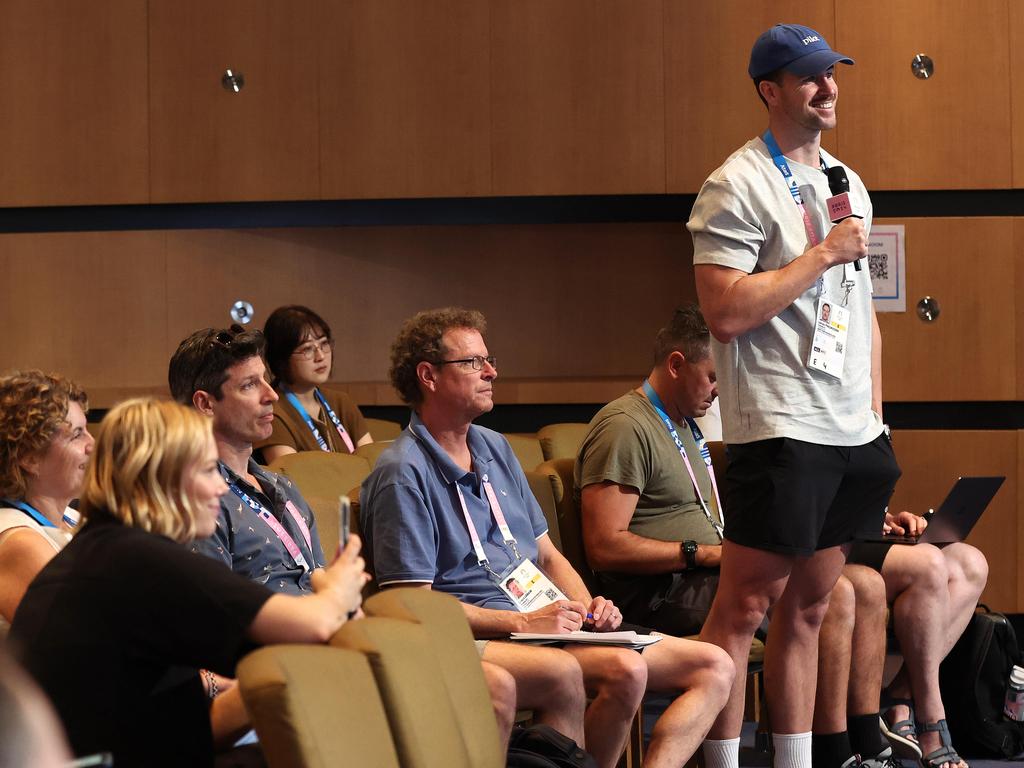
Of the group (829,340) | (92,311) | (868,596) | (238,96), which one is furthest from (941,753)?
(92,311)

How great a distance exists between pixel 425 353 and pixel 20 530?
115cm

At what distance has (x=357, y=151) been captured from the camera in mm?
5977

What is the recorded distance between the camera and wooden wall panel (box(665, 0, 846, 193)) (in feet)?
19.2

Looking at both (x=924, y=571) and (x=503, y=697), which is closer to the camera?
(x=503, y=697)

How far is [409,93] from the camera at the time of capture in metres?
5.97

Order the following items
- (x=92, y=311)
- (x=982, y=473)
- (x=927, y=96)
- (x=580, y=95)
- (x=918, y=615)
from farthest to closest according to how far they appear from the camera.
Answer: (x=92, y=311)
(x=580, y=95)
(x=927, y=96)
(x=982, y=473)
(x=918, y=615)

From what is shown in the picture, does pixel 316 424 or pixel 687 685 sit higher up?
pixel 316 424

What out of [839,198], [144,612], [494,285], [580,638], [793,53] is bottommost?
[580,638]

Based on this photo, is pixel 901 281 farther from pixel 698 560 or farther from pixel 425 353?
pixel 425 353

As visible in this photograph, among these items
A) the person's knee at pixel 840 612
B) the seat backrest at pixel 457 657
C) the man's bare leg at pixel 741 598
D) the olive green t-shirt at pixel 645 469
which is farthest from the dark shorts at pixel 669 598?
the seat backrest at pixel 457 657

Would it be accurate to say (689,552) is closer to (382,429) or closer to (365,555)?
(365,555)

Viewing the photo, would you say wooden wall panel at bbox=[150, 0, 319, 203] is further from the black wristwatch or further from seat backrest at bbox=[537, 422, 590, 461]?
the black wristwatch

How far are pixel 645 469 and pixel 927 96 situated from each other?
299 centimetres

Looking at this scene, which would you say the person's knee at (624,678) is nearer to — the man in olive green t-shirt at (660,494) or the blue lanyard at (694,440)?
the man in olive green t-shirt at (660,494)
